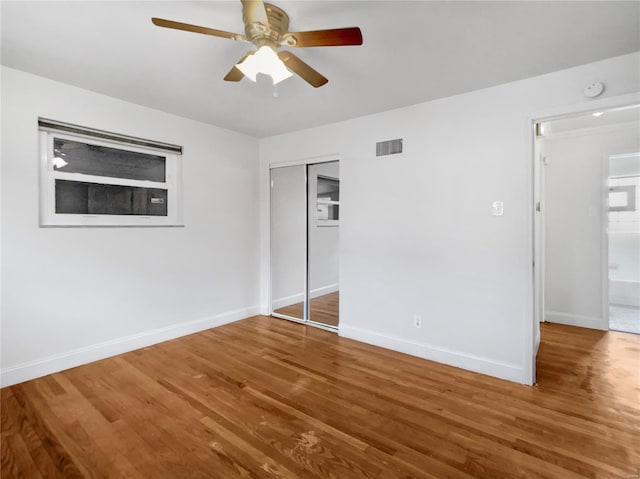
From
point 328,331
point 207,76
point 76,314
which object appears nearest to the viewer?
point 207,76

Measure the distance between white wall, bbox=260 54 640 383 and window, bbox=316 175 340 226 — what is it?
49 cm

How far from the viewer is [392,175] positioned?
3285mm

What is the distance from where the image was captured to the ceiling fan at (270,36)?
5.07ft

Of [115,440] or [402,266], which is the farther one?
[402,266]

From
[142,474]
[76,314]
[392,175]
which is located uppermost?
[392,175]

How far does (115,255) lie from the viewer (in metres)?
3.10

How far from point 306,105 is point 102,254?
98.9 inches

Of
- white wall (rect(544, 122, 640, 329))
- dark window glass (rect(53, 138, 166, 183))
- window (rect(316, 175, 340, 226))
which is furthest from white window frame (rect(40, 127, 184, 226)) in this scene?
white wall (rect(544, 122, 640, 329))

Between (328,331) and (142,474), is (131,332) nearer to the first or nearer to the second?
(142,474)

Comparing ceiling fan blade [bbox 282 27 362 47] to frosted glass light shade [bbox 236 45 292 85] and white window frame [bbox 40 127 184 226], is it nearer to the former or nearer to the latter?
frosted glass light shade [bbox 236 45 292 85]

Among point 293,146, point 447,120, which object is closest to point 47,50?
point 293,146

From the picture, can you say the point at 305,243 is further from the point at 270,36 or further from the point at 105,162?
the point at 270,36

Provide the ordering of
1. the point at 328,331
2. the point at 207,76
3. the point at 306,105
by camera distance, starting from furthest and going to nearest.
A: the point at 328,331 < the point at 306,105 < the point at 207,76

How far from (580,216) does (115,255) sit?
557 cm
